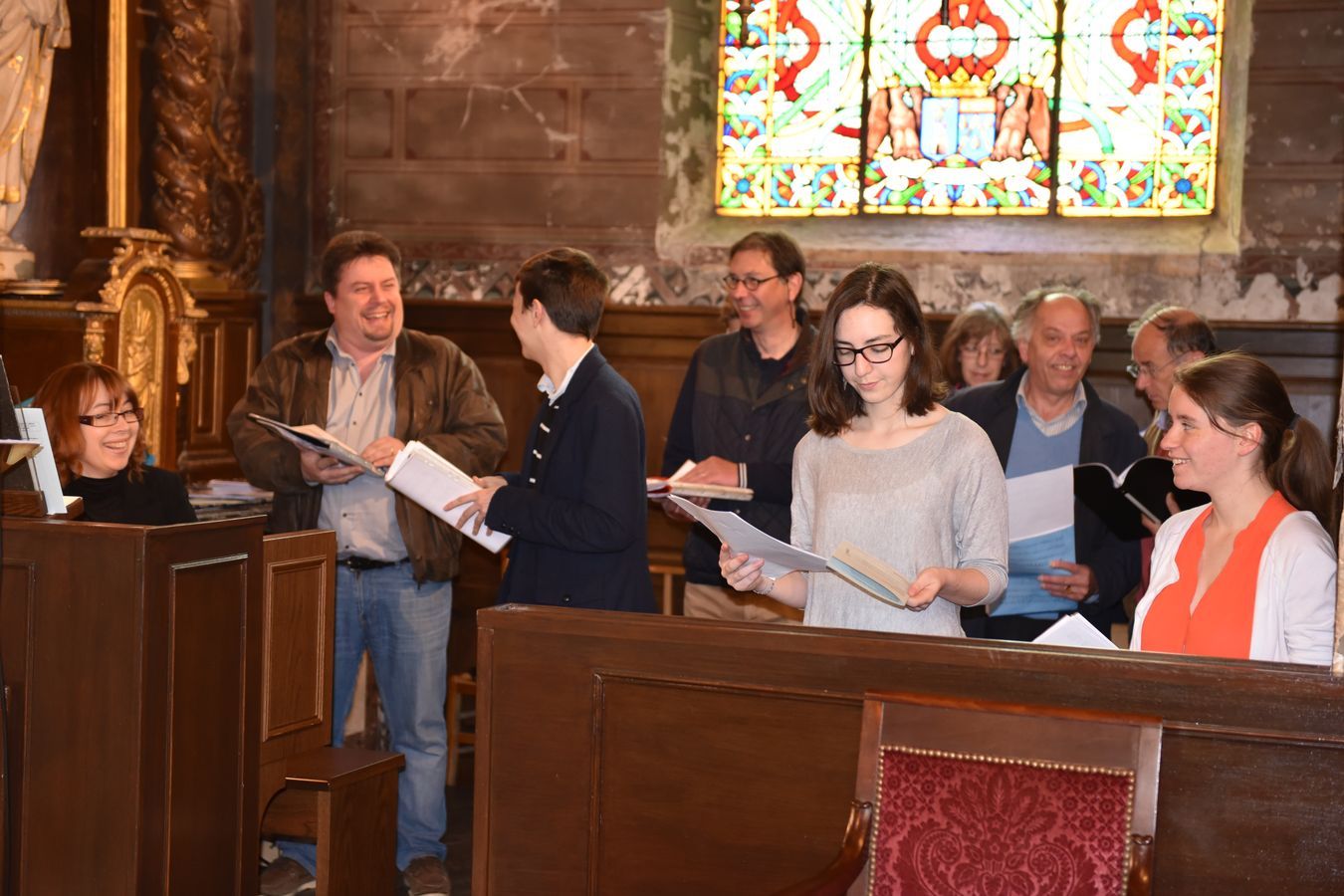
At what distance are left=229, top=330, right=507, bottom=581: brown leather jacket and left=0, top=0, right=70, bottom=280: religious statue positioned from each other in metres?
1.55

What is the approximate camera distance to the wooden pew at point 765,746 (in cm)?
224

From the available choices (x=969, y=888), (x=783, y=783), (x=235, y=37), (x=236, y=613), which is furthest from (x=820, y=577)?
(x=235, y=37)

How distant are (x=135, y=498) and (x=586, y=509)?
1.15 metres

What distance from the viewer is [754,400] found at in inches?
158

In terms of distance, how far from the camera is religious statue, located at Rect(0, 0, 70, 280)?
16.6ft

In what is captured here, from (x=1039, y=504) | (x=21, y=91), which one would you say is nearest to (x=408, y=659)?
(x=1039, y=504)

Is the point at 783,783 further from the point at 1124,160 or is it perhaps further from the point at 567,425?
the point at 1124,160

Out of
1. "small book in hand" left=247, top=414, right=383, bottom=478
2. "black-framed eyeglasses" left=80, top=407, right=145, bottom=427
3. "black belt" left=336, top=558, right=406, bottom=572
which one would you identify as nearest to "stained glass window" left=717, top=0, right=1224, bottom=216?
"black belt" left=336, top=558, right=406, bottom=572

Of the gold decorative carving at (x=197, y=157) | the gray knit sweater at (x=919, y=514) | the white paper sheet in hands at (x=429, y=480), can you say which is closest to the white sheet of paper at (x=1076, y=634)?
the gray knit sweater at (x=919, y=514)

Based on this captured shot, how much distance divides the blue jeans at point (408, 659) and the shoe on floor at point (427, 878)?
4cm

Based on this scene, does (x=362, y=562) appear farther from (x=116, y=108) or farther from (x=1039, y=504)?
(x=116, y=108)

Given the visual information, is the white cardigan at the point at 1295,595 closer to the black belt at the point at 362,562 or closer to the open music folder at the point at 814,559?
the open music folder at the point at 814,559

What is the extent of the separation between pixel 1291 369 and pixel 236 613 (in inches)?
168

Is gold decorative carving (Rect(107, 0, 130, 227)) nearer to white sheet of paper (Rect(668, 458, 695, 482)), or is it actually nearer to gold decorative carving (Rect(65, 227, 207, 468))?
gold decorative carving (Rect(65, 227, 207, 468))
